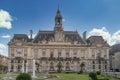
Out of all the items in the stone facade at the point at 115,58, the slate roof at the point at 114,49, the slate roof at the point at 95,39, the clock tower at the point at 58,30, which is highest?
the clock tower at the point at 58,30

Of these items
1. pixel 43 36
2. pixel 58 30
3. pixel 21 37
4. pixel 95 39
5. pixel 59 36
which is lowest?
pixel 95 39

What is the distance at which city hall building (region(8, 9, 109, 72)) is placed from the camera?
78.5 metres

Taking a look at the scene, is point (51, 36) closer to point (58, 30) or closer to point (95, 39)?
point (58, 30)

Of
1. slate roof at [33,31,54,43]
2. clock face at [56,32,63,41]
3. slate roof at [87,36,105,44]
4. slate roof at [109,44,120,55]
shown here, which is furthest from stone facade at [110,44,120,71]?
slate roof at [33,31,54,43]

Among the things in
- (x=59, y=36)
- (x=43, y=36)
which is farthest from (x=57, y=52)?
(x=43, y=36)

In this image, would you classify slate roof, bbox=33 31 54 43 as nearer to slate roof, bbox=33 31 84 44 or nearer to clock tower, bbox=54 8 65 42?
slate roof, bbox=33 31 84 44

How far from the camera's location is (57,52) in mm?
79750

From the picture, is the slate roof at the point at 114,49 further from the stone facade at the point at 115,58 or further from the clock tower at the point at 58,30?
the clock tower at the point at 58,30

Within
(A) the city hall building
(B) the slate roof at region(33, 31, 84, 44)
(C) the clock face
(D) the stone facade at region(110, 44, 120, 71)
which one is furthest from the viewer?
(B) the slate roof at region(33, 31, 84, 44)

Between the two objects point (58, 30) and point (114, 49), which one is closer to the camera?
point (58, 30)

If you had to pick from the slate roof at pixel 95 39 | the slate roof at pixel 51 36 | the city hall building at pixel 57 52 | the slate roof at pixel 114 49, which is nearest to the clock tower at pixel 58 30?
the city hall building at pixel 57 52

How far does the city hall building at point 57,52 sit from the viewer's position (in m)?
78.5

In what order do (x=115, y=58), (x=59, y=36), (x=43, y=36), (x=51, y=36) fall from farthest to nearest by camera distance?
(x=43, y=36) < (x=51, y=36) < (x=59, y=36) < (x=115, y=58)

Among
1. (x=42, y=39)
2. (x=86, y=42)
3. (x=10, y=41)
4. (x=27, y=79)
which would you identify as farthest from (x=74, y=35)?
(x=27, y=79)
